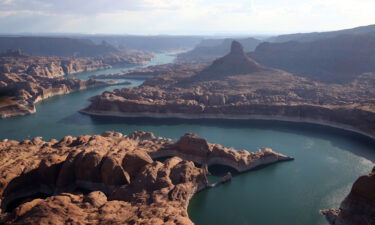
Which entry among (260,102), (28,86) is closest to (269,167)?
(260,102)

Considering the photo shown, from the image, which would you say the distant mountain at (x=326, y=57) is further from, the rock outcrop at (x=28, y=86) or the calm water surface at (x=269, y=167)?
the rock outcrop at (x=28, y=86)

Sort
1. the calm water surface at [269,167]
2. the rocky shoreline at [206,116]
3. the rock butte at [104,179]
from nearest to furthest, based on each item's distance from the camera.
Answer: the rock butte at [104,179], the calm water surface at [269,167], the rocky shoreline at [206,116]

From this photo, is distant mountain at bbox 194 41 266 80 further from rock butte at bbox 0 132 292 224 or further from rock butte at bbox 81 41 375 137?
rock butte at bbox 0 132 292 224

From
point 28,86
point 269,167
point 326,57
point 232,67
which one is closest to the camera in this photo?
point 269,167

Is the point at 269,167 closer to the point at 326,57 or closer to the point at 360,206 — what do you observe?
the point at 360,206

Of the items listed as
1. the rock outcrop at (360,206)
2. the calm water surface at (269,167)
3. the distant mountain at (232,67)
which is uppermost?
the distant mountain at (232,67)

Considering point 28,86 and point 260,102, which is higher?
point 28,86

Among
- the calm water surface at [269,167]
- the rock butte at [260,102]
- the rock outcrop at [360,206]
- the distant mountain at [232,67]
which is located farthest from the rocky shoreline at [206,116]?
the distant mountain at [232,67]

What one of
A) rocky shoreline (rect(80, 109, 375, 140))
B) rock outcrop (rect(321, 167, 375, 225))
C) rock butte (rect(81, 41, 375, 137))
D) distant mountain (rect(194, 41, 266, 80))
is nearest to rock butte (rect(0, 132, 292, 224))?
rock outcrop (rect(321, 167, 375, 225))
